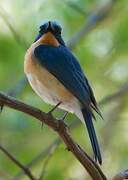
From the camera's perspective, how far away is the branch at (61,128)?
220 centimetres

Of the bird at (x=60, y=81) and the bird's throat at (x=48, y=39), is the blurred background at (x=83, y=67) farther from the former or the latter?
the bird at (x=60, y=81)

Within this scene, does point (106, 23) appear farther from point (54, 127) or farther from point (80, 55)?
point (54, 127)

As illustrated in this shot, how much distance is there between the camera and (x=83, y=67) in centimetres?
522

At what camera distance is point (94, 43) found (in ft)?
17.8

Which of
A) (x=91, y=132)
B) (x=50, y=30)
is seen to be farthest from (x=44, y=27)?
(x=91, y=132)

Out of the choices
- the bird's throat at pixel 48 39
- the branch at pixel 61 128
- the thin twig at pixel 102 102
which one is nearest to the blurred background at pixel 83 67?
the thin twig at pixel 102 102

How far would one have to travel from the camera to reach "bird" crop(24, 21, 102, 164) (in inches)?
128

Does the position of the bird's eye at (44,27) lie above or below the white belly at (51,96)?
above

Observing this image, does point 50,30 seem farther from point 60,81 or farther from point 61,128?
point 61,128

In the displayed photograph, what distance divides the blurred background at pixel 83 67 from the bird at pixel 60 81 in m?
1.25

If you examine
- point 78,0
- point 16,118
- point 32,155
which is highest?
point 78,0

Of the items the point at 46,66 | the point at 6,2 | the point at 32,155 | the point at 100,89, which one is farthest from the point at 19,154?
the point at 46,66

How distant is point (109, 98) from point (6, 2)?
1570 millimetres

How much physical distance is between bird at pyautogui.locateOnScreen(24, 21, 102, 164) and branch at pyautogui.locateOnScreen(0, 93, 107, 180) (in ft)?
2.14
